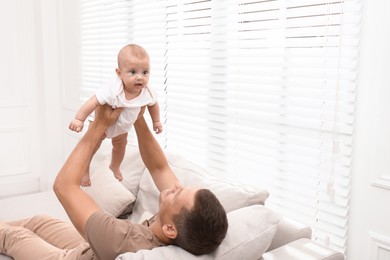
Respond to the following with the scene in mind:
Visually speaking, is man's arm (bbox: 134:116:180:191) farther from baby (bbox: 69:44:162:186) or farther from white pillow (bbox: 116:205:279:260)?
white pillow (bbox: 116:205:279:260)

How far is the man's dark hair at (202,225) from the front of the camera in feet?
4.39

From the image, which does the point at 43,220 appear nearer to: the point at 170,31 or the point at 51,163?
the point at 170,31

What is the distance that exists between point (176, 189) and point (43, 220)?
116 cm

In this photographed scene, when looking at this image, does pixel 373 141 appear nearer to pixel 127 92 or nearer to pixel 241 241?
pixel 241 241

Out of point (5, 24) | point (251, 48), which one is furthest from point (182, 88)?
point (5, 24)

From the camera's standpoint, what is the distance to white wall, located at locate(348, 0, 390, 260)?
1649mm

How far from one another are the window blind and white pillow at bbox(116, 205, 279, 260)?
490mm

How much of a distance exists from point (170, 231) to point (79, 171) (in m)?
0.37

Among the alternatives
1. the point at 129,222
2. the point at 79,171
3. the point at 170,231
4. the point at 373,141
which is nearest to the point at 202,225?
the point at 170,231

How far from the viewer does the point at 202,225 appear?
1.34 metres

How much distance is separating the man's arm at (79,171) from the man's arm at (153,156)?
7.3 inches

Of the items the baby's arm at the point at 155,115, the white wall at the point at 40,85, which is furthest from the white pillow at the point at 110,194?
the white wall at the point at 40,85

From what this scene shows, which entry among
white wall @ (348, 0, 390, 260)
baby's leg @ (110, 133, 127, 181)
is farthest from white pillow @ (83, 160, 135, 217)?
white wall @ (348, 0, 390, 260)

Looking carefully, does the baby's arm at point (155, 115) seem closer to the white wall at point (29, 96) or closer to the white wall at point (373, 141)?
the white wall at point (373, 141)
